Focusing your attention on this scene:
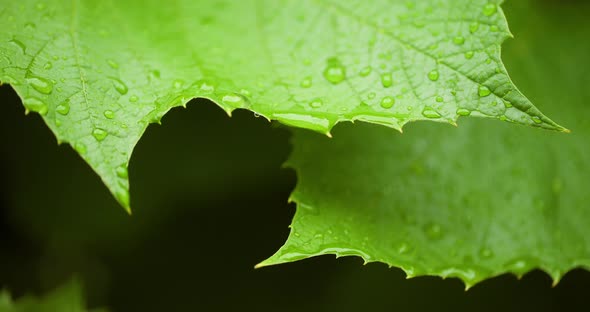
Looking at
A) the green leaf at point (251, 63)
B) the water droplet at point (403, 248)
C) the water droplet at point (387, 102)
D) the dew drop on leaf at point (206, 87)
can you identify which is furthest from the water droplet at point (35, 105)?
the water droplet at point (403, 248)

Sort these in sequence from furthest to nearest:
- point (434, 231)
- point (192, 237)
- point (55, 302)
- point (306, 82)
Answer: point (192, 237)
point (55, 302)
point (434, 231)
point (306, 82)

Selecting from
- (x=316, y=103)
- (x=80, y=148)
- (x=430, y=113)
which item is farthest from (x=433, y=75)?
(x=80, y=148)

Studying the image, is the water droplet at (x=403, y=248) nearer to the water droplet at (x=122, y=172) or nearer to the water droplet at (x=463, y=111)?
the water droplet at (x=463, y=111)

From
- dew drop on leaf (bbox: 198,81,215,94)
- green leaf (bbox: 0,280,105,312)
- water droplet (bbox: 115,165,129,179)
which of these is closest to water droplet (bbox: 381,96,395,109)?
dew drop on leaf (bbox: 198,81,215,94)

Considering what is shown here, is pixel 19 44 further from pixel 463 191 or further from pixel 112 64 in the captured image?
pixel 463 191

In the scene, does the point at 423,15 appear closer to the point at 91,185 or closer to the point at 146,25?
the point at 146,25

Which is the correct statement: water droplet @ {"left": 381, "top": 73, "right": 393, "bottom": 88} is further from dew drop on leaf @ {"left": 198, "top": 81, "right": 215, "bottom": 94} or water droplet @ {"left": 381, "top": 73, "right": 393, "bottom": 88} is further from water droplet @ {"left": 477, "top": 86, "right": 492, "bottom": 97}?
dew drop on leaf @ {"left": 198, "top": 81, "right": 215, "bottom": 94}
